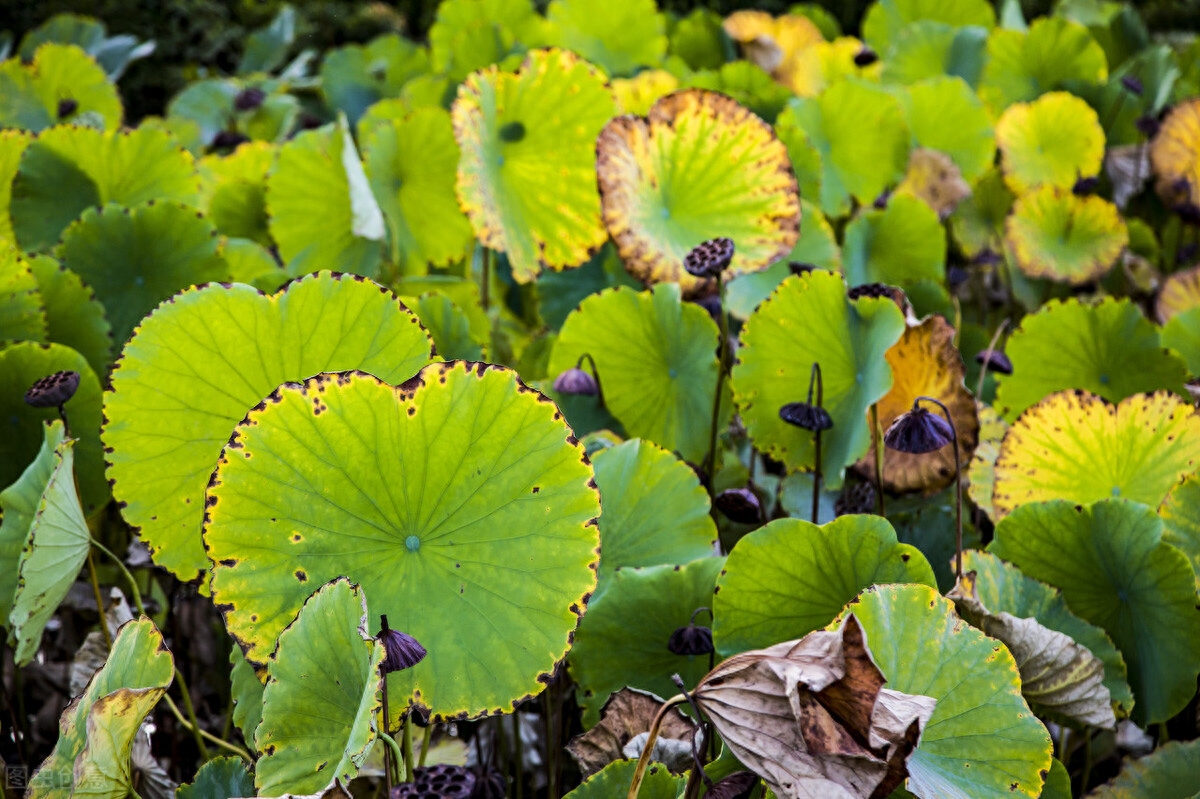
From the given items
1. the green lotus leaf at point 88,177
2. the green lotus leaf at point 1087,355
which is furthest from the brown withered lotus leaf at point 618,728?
the green lotus leaf at point 88,177

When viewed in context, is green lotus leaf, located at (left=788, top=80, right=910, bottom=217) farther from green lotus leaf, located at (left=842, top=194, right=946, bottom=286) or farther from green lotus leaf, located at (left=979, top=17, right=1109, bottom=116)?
green lotus leaf, located at (left=979, top=17, right=1109, bottom=116)

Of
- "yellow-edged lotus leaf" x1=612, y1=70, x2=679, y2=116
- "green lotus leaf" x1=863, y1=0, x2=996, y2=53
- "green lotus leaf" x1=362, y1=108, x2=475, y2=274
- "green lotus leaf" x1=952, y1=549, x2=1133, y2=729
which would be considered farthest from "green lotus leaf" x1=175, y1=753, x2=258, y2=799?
"green lotus leaf" x1=863, y1=0, x2=996, y2=53

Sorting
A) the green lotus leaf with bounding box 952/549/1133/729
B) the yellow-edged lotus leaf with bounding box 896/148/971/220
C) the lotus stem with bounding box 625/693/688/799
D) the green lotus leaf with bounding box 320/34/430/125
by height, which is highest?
the lotus stem with bounding box 625/693/688/799

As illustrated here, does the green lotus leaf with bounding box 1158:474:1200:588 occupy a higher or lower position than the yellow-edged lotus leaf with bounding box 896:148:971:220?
higher

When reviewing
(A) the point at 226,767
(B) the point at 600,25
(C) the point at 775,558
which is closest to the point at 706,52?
(B) the point at 600,25

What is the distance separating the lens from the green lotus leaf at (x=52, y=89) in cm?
237

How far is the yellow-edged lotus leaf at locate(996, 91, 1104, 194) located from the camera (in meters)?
2.32

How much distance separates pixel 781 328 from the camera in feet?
4.45

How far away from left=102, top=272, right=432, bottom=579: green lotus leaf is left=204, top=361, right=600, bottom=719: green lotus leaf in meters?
0.17

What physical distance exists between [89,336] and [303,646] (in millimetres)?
872

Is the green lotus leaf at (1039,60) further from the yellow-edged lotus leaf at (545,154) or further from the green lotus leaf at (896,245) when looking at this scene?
the yellow-edged lotus leaf at (545,154)

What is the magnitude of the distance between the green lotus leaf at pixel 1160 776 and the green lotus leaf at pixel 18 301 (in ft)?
4.47

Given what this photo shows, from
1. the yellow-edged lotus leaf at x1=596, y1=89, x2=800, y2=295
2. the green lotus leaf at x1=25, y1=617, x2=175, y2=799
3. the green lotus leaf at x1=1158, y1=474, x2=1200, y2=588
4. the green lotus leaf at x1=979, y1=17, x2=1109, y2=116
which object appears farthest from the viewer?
the green lotus leaf at x1=979, y1=17, x2=1109, y2=116

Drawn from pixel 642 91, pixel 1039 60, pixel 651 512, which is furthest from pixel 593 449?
pixel 1039 60
